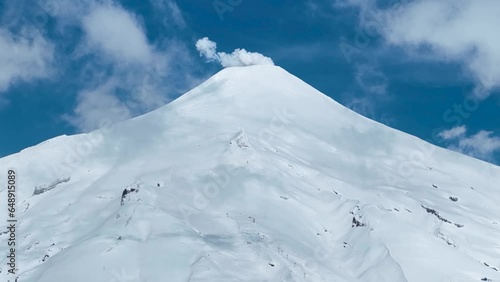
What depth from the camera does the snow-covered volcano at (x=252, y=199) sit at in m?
49.9

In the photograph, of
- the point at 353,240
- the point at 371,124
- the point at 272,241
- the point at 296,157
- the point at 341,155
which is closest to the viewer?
the point at 272,241

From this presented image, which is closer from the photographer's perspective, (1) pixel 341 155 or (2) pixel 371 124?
(1) pixel 341 155

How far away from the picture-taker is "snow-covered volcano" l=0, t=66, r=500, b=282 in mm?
49875

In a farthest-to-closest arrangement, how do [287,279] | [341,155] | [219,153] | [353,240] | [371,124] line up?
[371,124], [341,155], [219,153], [353,240], [287,279]

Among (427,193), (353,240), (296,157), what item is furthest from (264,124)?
(353,240)

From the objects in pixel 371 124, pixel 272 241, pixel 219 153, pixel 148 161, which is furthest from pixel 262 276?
pixel 371 124

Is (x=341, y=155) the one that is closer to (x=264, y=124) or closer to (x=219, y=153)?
(x=264, y=124)

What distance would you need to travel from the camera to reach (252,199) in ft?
217

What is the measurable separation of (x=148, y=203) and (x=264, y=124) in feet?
123

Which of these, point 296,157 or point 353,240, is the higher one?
point 296,157

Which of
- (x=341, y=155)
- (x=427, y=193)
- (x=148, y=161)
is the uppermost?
(x=341, y=155)

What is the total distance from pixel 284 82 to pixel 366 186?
41927mm

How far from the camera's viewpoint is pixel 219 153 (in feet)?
254

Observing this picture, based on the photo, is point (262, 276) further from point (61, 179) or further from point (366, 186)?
point (61, 179)
